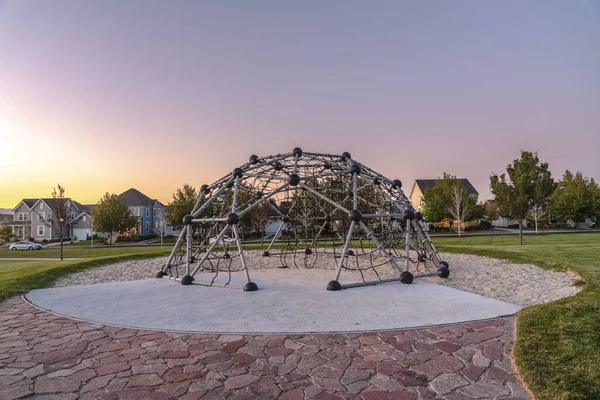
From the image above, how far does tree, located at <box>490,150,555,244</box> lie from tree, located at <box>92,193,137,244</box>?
4132 centimetres

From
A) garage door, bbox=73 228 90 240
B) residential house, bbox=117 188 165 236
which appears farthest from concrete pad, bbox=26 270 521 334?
garage door, bbox=73 228 90 240

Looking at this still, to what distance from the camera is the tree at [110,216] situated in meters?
44.0

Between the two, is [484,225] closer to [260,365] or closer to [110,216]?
[110,216]

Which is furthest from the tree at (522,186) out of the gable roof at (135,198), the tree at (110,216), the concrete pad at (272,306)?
the gable roof at (135,198)

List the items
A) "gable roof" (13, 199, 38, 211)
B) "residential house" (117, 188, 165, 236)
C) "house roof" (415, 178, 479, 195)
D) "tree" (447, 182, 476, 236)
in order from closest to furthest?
1. "tree" (447, 182, 476, 236)
2. "residential house" (117, 188, 165, 236)
3. "gable roof" (13, 199, 38, 211)
4. "house roof" (415, 178, 479, 195)

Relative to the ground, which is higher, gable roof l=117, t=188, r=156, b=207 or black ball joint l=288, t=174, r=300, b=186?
gable roof l=117, t=188, r=156, b=207

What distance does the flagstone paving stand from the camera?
10.7 feet

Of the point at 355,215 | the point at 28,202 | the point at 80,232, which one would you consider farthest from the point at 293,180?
the point at 28,202

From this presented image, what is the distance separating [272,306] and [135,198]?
59009 mm

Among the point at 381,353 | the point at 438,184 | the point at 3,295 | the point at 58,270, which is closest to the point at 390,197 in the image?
the point at 381,353

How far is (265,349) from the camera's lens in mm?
4293

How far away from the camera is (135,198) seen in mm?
59000

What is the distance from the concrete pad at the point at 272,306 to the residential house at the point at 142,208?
5224 centimetres

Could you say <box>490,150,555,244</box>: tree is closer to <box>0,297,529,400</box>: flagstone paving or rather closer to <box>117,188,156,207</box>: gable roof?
<box>0,297,529,400</box>: flagstone paving
